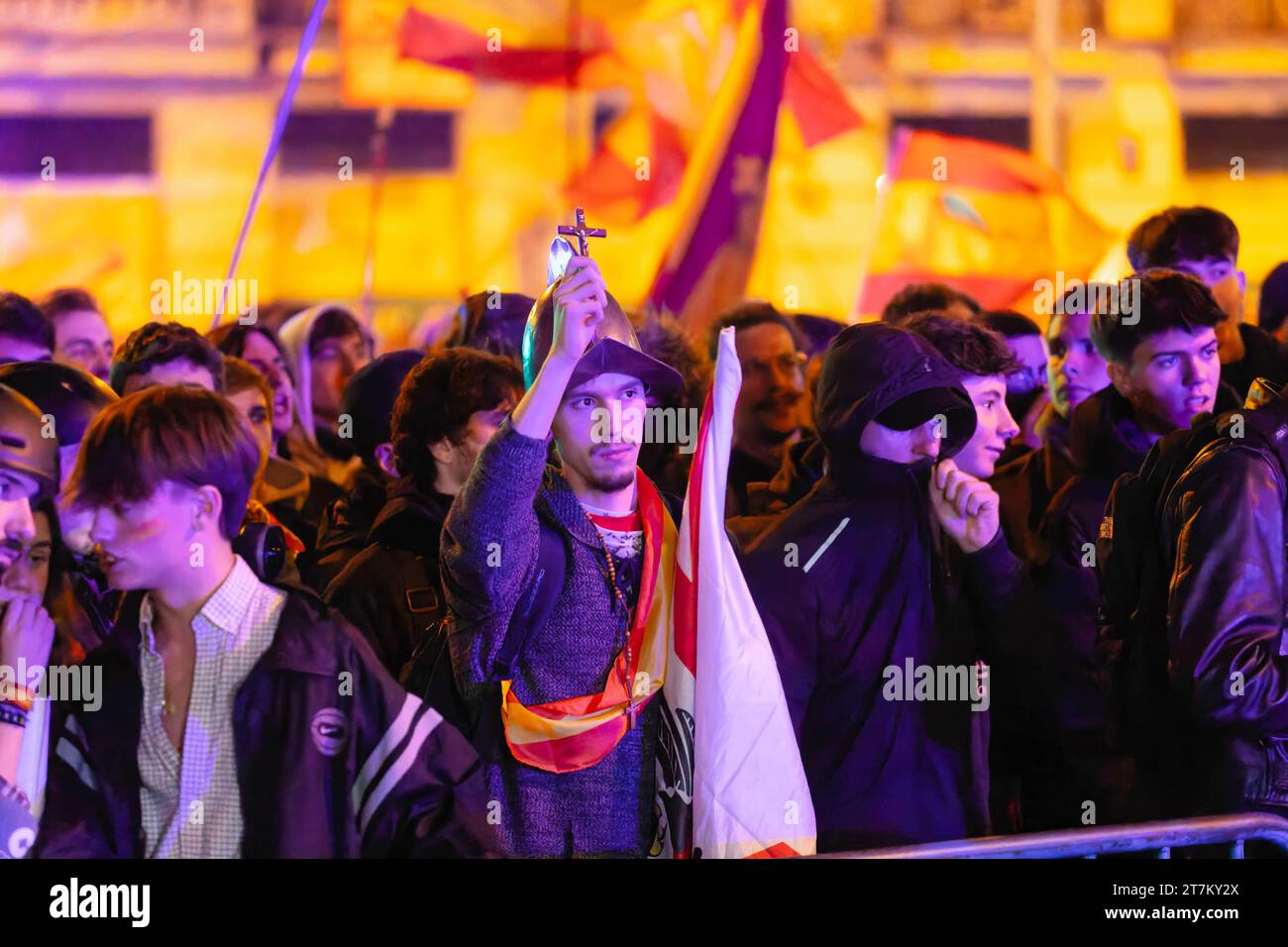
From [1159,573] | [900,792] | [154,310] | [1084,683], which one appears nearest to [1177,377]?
[1159,573]

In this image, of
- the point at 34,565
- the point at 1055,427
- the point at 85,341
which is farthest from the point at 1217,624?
the point at 85,341

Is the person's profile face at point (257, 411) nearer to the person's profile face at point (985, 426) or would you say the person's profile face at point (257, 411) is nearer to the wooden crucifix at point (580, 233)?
the wooden crucifix at point (580, 233)

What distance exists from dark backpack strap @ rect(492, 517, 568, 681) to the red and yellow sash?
86mm

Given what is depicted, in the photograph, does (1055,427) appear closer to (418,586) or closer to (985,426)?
(985,426)

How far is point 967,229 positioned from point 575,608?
5381mm

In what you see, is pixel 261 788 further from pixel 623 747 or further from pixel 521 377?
pixel 521 377

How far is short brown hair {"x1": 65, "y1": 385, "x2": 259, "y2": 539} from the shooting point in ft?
10.8

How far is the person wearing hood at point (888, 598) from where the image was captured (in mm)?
3857

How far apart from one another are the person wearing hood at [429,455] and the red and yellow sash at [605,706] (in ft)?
2.22

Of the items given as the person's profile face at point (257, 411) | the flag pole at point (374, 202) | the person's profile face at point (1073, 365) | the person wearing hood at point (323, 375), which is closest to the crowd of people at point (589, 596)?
the person's profile face at point (257, 411)

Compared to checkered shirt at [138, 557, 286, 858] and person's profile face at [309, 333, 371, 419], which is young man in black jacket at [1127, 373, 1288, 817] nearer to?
checkered shirt at [138, 557, 286, 858]

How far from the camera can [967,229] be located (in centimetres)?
854

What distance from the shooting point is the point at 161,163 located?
9.39m

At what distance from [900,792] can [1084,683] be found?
523mm
